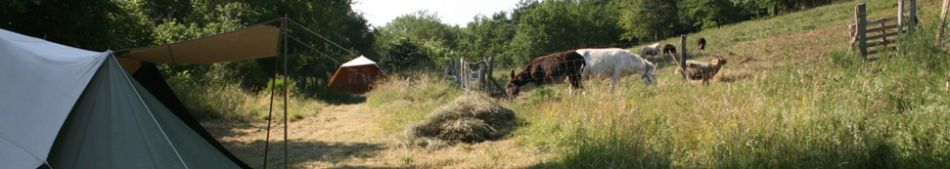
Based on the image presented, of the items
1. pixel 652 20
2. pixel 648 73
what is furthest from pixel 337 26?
pixel 652 20

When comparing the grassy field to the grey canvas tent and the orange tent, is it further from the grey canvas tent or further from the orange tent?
the orange tent

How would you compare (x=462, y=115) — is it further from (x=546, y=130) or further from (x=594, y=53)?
(x=594, y=53)

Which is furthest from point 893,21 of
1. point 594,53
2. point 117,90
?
point 117,90

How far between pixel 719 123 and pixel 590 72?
592 cm

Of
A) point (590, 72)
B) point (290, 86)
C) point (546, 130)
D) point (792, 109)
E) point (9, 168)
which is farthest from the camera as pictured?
point (290, 86)

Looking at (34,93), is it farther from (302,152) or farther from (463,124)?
(463,124)

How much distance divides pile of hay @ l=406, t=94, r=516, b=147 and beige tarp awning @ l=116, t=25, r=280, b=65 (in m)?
2.23

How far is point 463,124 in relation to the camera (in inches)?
336

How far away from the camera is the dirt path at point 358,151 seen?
7.05 m

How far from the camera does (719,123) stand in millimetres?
5242

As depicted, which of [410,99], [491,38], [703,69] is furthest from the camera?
[491,38]

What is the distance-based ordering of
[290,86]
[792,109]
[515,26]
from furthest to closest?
[515,26], [290,86], [792,109]

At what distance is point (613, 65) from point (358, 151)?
4803mm

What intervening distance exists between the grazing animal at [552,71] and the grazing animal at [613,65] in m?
0.19
